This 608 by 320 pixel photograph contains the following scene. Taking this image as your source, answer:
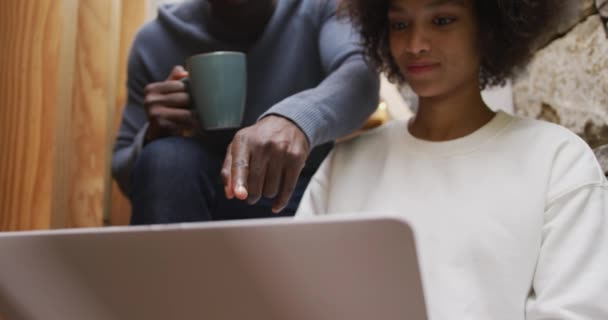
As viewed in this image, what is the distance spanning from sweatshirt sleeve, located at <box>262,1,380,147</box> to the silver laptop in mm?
314

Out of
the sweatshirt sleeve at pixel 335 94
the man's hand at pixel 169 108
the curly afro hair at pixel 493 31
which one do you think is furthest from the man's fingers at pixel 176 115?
the curly afro hair at pixel 493 31

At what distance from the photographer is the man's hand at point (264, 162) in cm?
67

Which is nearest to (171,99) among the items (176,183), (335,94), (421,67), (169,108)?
(169,108)

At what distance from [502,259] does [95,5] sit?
843mm

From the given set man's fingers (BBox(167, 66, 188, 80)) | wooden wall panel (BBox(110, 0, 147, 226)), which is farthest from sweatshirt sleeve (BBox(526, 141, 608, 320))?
wooden wall panel (BBox(110, 0, 147, 226))

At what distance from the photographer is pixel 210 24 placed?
941 millimetres

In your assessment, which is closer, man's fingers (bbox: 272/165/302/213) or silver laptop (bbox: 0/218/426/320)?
silver laptop (bbox: 0/218/426/320)

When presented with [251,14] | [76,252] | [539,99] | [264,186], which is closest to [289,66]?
[251,14]

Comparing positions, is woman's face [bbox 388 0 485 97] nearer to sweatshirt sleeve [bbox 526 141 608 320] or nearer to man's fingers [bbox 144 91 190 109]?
sweatshirt sleeve [bbox 526 141 608 320]

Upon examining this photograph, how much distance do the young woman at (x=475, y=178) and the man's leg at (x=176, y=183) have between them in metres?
0.14

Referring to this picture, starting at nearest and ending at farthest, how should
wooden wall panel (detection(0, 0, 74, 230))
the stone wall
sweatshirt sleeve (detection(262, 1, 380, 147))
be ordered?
sweatshirt sleeve (detection(262, 1, 380, 147)), wooden wall panel (detection(0, 0, 74, 230)), the stone wall

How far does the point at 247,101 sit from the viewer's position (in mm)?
846

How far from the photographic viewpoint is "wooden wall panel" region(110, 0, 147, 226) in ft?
3.85

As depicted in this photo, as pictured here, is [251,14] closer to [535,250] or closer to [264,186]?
[264,186]
